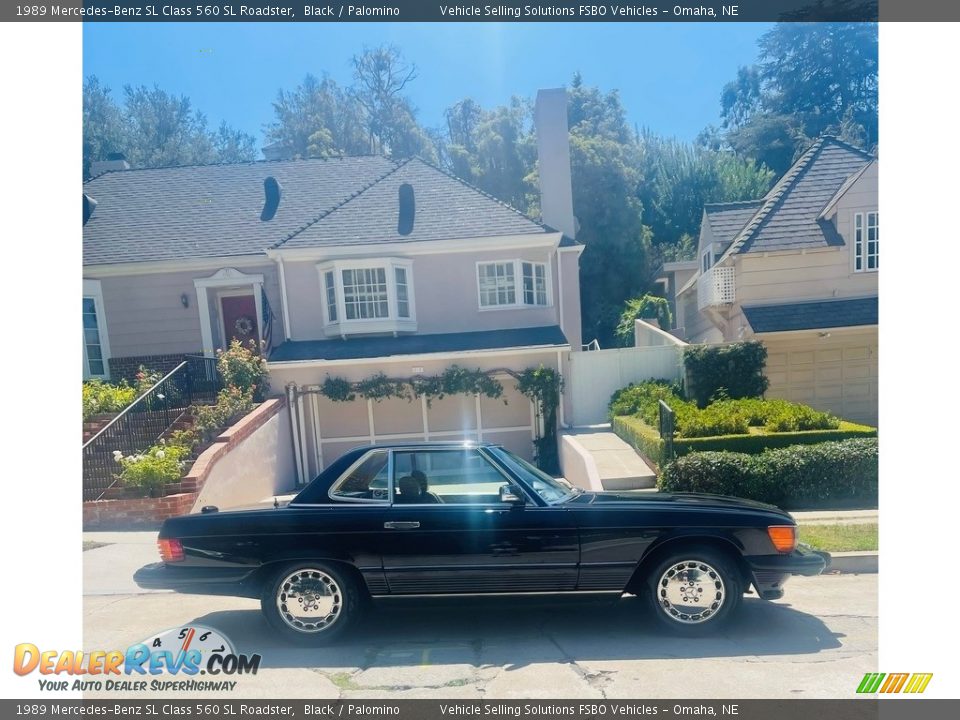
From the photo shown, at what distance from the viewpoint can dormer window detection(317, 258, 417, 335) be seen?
1379 cm

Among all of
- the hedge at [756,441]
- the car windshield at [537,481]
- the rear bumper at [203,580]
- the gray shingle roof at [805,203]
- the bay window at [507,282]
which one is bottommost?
the hedge at [756,441]

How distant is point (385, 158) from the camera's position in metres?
18.3

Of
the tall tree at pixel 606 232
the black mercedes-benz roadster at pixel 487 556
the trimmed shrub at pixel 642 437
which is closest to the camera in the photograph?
the black mercedes-benz roadster at pixel 487 556

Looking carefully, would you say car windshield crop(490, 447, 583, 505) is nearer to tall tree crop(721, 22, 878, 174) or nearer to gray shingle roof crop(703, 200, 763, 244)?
gray shingle roof crop(703, 200, 763, 244)

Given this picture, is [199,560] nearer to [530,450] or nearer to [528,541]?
[528,541]

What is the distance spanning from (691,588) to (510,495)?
4.75 ft

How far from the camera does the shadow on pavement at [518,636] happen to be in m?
4.09

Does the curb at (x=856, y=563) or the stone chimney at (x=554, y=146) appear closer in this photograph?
the curb at (x=856, y=563)

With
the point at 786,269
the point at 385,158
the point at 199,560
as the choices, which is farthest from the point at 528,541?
the point at 385,158

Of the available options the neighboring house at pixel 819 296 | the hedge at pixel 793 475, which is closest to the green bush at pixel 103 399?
the hedge at pixel 793 475

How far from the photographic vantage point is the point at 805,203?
46.3 feet

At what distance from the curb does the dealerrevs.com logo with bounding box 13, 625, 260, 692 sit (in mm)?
5249

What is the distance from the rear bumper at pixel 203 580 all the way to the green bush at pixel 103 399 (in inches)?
338
